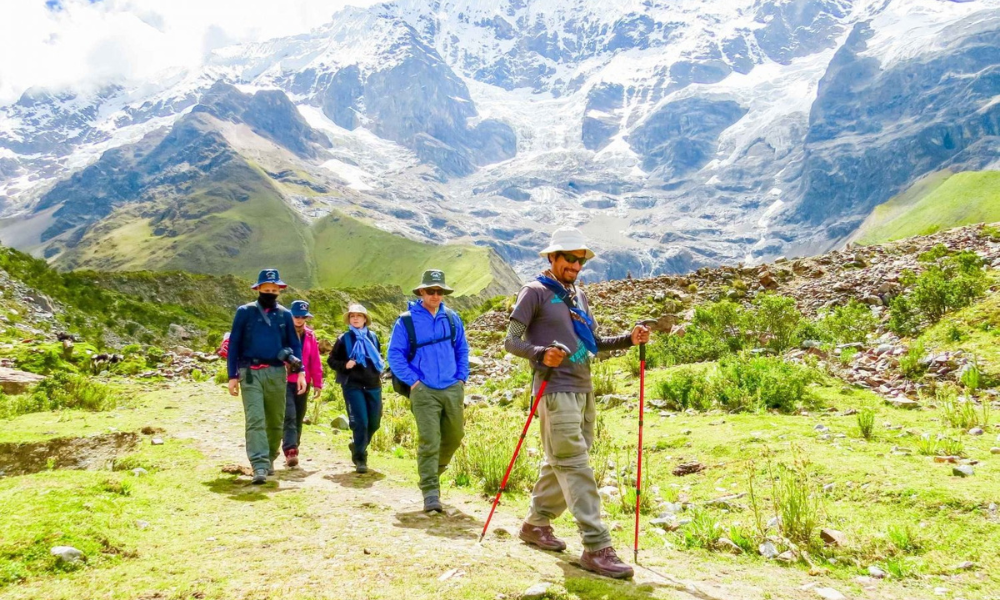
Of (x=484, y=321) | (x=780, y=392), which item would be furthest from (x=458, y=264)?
(x=780, y=392)

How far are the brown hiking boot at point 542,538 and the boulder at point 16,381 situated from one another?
573 inches

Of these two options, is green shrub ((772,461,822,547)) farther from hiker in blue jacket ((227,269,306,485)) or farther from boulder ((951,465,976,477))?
hiker in blue jacket ((227,269,306,485))

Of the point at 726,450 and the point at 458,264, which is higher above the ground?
the point at 458,264

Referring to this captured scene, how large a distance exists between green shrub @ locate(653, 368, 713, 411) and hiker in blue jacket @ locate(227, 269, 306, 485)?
7221 millimetres

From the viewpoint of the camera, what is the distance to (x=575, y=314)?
239 inches

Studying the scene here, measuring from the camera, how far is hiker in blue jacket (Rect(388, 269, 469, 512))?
296 inches

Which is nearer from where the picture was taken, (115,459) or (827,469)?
(827,469)

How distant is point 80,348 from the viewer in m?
21.5

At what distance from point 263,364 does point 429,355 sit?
9.72 ft

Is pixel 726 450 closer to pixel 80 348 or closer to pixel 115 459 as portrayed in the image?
pixel 115 459

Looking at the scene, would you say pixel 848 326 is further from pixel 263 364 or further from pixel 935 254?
pixel 263 364

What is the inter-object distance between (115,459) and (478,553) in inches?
251

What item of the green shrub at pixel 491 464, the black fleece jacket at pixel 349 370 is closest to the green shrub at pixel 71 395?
the black fleece jacket at pixel 349 370

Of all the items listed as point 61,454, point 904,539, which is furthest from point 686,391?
point 61,454
